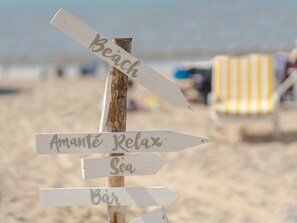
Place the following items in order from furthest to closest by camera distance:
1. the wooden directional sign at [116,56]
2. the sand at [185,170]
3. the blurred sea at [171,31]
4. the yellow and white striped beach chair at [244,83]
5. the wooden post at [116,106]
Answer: the blurred sea at [171,31] < the yellow and white striped beach chair at [244,83] < the sand at [185,170] < the wooden post at [116,106] < the wooden directional sign at [116,56]

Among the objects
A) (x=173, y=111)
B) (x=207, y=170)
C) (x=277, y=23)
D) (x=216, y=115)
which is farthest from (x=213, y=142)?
(x=277, y=23)

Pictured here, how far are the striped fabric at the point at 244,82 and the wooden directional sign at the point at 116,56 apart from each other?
15.3ft

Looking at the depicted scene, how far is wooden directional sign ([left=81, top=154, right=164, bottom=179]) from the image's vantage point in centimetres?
292

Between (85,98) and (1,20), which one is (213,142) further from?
(1,20)

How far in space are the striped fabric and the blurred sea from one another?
13.2 metres

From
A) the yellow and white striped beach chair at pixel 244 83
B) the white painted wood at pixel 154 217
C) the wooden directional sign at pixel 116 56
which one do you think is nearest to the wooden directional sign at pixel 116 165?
the white painted wood at pixel 154 217

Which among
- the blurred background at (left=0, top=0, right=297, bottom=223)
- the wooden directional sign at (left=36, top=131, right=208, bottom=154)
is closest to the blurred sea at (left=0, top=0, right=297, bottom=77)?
the blurred background at (left=0, top=0, right=297, bottom=223)

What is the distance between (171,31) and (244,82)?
A: 2130 cm

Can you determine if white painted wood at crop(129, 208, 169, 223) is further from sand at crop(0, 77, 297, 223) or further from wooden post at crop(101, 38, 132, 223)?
sand at crop(0, 77, 297, 223)

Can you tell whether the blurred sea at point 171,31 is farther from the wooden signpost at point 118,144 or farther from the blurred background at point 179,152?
the wooden signpost at point 118,144

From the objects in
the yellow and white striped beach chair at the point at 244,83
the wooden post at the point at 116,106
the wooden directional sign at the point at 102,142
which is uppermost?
the yellow and white striped beach chair at the point at 244,83

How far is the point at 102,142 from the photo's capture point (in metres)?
2.89

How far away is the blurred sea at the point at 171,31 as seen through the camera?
22281 mm

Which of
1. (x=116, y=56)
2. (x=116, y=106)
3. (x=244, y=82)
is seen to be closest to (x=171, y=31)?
(x=244, y=82)
